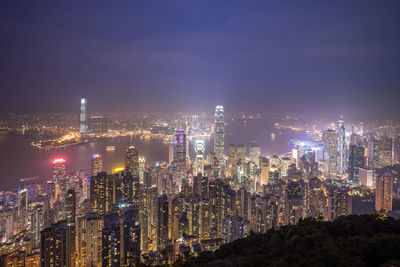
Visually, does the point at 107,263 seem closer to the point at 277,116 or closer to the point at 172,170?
the point at 172,170

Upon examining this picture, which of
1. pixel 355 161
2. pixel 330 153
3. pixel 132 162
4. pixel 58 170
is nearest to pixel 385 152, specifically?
pixel 355 161

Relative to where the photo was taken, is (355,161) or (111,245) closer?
(111,245)

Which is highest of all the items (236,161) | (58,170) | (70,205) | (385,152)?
(385,152)

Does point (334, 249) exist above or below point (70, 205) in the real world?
above

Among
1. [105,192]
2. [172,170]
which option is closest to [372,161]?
[172,170]

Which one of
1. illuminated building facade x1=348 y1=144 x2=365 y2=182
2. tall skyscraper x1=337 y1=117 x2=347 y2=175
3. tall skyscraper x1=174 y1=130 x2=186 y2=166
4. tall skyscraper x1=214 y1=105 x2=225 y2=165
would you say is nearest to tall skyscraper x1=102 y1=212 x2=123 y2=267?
tall skyscraper x1=174 y1=130 x2=186 y2=166

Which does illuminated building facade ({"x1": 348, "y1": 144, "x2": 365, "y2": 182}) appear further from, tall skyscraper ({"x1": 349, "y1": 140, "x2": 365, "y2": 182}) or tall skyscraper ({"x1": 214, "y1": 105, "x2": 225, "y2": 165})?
tall skyscraper ({"x1": 214, "y1": 105, "x2": 225, "y2": 165})

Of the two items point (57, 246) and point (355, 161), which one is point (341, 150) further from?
point (57, 246)
